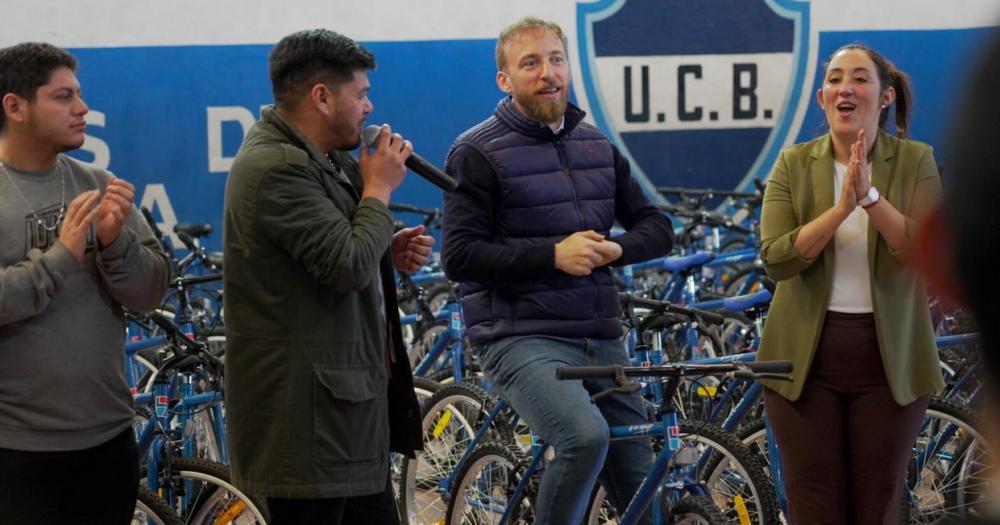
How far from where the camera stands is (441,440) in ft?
18.0

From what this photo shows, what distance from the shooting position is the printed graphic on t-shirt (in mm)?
3275

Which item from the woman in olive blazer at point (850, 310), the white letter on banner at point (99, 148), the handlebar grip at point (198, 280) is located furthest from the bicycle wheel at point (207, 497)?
the white letter on banner at point (99, 148)

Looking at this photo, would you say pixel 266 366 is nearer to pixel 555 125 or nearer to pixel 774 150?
pixel 555 125

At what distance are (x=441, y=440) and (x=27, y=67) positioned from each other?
259cm

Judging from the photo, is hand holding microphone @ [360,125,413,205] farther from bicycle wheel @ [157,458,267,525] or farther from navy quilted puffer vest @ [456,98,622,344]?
bicycle wheel @ [157,458,267,525]

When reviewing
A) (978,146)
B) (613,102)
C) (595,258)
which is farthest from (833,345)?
(613,102)

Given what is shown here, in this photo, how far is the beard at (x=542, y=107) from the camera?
387 cm

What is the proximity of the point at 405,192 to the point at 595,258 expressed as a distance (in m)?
7.23

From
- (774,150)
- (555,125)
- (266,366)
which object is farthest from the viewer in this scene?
(774,150)

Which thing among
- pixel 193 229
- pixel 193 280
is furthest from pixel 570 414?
pixel 193 229

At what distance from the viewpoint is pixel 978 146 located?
0.80m

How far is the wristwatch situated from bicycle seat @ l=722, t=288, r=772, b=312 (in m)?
1.64

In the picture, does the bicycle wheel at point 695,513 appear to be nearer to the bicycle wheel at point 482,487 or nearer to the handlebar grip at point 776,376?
the handlebar grip at point 776,376

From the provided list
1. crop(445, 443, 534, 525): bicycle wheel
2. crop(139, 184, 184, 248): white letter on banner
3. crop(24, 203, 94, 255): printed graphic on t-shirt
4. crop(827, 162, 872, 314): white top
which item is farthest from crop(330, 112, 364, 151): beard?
crop(139, 184, 184, 248): white letter on banner
